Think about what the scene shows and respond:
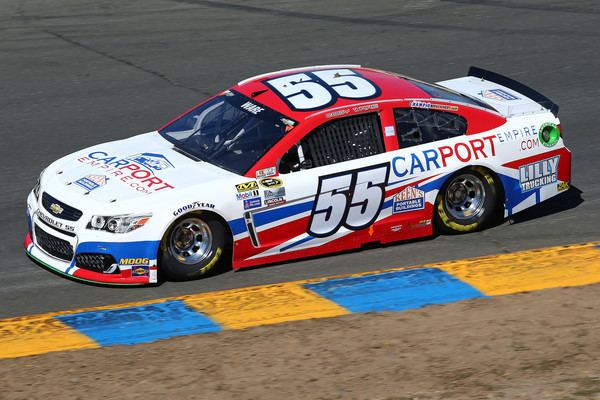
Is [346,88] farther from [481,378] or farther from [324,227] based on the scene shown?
[481,378]

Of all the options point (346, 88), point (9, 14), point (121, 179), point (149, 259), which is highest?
point (9, 14)

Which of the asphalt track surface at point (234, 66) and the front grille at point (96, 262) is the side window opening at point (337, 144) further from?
the front grille at point (96, 262)

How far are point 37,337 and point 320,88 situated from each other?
323 cm

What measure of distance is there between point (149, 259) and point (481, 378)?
2.77 meters

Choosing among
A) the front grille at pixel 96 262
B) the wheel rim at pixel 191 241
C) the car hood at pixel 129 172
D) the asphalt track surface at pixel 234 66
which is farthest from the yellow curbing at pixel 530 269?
the front grille at pixel 96 262

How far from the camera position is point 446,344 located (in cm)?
742

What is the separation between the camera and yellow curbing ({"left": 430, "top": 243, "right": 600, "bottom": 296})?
8578 mm

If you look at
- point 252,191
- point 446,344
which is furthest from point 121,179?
point 446,344

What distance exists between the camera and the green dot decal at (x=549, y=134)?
32.6 feet

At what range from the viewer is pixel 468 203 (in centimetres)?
975

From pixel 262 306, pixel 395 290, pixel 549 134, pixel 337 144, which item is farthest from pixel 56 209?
pixel 549 134

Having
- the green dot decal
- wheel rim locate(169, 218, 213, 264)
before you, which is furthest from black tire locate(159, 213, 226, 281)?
the green dot decal

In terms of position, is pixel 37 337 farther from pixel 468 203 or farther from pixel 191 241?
pixel 468 203

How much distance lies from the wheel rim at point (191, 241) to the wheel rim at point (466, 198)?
2.22 meters
